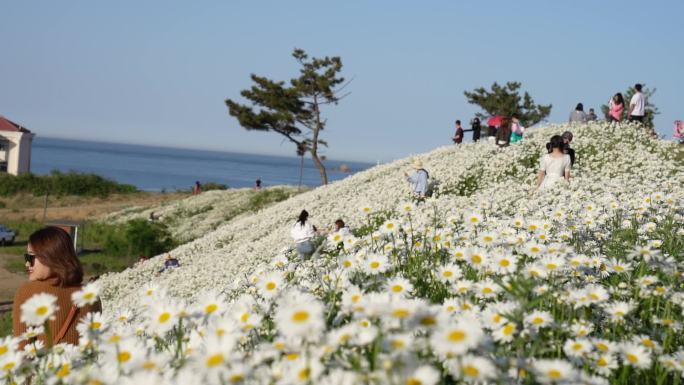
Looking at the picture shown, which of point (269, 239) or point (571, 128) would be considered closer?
point (269, 239)

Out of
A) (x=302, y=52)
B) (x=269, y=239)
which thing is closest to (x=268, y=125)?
(x=302, y=52)

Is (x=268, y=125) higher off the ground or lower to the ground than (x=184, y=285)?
higher

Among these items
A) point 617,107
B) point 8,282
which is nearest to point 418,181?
point 617,107

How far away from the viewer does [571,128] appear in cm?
2381

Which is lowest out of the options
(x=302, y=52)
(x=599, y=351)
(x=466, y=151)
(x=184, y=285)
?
(x=184, y=285)

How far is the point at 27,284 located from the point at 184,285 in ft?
32.7

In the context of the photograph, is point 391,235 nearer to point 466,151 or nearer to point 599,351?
point 599,351

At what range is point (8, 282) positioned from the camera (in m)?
25.5

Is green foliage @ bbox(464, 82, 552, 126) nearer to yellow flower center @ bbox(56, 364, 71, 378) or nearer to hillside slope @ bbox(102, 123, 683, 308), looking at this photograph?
hillside slope @ bbox(102, 123, 683, 308)

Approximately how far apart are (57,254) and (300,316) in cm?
370

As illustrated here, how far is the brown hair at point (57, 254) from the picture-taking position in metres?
4.98

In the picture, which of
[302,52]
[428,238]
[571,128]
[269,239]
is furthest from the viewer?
[302,52]

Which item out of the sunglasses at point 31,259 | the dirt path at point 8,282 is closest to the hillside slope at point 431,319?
the sunglasses at point 31,259

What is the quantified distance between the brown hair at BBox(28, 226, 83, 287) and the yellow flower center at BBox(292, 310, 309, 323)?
12.0 ft
